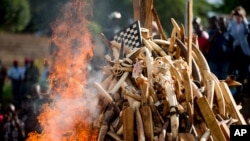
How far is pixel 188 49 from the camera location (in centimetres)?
980

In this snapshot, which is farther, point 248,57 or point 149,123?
point 248,57

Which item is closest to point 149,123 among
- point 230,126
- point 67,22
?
point 230,126

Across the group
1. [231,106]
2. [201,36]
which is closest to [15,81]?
[201,36]

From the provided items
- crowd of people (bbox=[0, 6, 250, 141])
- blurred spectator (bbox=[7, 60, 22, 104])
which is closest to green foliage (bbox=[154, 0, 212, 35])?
blurred spectator (bbox=[7, 60, 22, 104])

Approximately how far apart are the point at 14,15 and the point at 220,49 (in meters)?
25.9

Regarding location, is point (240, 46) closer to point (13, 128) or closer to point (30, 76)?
point (13, 128)

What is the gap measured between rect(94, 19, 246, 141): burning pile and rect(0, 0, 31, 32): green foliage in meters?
27.9

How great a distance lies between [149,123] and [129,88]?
1.89 feet

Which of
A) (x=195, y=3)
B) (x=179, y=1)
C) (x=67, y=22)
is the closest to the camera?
(x=67, y=22)

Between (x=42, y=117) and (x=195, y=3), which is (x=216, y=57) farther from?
(x=195, y=3)

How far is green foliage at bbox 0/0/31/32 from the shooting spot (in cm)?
3897

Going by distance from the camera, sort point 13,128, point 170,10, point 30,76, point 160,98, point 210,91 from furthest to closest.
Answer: point 170,10 → point 30,76 → point 13,128 → point 210,91 → point 160,98

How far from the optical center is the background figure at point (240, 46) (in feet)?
52.3

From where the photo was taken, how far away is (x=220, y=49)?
52.9 feet
